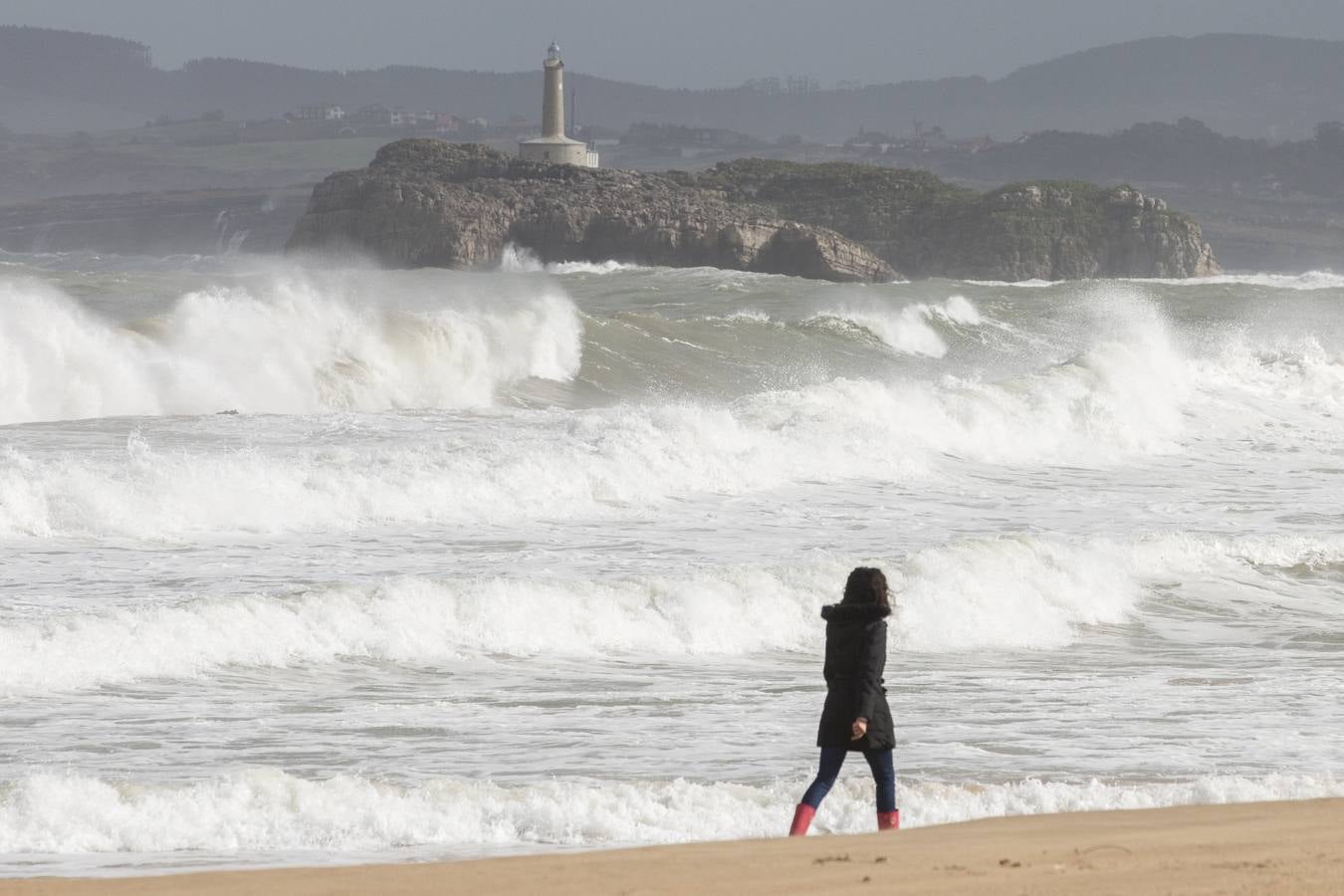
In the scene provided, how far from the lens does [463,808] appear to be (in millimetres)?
8070

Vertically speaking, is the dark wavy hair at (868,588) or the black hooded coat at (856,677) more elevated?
the dark wavy hair at (868,588)

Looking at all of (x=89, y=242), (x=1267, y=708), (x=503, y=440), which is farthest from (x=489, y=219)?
(x=1267, y=708)

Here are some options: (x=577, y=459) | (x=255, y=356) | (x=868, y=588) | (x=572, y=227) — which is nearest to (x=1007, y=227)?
(x=572, y=227)

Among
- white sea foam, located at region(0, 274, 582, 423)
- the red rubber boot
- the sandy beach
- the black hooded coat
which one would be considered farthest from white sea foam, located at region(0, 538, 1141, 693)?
white sea foam, located at region(0, 274, 582, 423)

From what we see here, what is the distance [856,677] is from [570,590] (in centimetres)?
645

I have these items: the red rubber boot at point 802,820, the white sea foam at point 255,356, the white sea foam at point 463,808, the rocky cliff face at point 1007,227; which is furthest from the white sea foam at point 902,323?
the rocky cliff face at point 1007,227

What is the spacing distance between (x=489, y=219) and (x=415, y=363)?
71.1m

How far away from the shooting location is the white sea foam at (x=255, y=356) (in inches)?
1024

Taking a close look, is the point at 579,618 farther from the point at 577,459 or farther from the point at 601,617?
the point at 577,459

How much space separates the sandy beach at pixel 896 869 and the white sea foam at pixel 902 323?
37958mm

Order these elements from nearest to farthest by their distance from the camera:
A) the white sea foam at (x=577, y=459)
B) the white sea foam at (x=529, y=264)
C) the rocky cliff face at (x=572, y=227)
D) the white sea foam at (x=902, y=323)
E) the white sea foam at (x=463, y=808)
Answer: the white sea foam at (x=463, y=808)
the white sea foam at (x=577, y=459)
the white sea foam at (x=902, y=323)
the rocky cliff face at (x=572, y=227)
the white sea foam at (x=529, y=264)

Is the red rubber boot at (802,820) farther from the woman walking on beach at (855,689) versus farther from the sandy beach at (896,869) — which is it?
the sandy beach at (896,869)

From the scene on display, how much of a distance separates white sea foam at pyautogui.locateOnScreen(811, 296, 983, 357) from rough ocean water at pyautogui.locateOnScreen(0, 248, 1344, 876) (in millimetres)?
12543

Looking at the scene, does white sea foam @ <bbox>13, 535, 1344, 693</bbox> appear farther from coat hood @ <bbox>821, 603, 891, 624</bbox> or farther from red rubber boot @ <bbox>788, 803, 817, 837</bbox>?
coat hood @ <bbox>821, 603, 891, 624</bbox>
